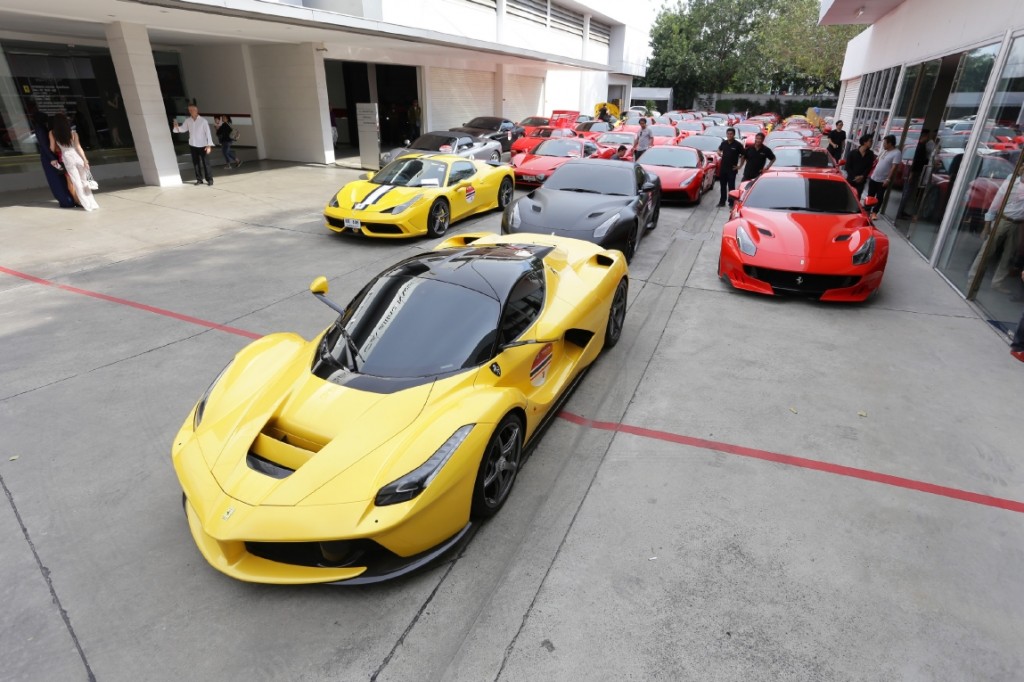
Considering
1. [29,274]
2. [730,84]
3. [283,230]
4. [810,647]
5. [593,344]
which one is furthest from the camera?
[730,84]

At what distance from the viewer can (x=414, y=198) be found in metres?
8.75

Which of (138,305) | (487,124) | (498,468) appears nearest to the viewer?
(498,468)

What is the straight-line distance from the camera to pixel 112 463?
3.62 metres

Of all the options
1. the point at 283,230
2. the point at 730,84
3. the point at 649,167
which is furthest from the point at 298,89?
the point at 730,84

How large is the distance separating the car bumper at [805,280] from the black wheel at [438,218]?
183 inches

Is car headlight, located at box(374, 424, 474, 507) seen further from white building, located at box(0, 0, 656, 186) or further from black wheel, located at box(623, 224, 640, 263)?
white building, located at box(0, 0, 656, 186)

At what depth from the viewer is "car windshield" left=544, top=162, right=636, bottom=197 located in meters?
8.39

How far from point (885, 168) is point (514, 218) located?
288 inches

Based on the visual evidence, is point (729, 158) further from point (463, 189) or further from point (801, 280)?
point (801, 280)

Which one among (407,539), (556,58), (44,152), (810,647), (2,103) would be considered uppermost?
(556,58)

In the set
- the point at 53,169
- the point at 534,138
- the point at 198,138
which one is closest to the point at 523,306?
the point at 53,169

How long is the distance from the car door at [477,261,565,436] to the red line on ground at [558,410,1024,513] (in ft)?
1.89

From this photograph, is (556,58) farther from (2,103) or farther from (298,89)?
(2,103)

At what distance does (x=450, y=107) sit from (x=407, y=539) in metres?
22.6
